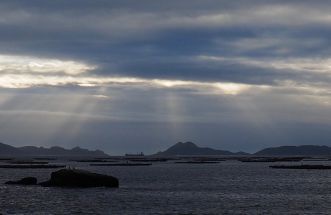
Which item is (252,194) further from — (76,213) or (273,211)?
(76,213)

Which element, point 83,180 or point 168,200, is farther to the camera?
point 83,180

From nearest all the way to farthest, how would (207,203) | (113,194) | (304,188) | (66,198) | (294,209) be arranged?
(294,209), (207,203), (66,198), (113,194), (304,188)

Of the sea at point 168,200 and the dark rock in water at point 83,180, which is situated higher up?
the dark rock in water at point 83,180

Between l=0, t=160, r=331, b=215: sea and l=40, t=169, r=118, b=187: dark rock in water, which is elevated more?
l=40, t=169, r=118, b=187: dark rock in water

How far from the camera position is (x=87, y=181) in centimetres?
8662

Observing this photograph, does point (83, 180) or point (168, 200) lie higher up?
point (83, 180)

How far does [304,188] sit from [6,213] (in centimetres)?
4721

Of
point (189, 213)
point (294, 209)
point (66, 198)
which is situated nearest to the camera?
point (189, 213)

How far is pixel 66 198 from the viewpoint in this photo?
2712 inches

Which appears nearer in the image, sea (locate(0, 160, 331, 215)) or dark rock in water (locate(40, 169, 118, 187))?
sea (locate(0, 160, 331, 215))

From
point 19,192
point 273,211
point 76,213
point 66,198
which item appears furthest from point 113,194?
point 273,211

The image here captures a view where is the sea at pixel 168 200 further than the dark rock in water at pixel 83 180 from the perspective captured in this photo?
No

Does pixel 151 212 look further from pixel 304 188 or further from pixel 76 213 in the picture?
pixel 304 188

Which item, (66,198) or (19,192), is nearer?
(66,198)
